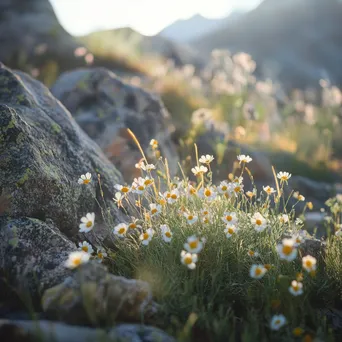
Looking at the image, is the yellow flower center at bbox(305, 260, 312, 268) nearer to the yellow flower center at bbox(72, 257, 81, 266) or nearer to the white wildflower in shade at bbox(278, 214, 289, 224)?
the white wildflower in shade at bbox(278, 214, 289, 224)

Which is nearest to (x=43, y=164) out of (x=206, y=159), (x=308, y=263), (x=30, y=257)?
(x=30, y=257)

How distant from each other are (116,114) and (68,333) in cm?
399

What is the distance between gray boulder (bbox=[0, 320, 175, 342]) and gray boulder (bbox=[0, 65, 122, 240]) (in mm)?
960

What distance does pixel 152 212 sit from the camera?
255 cm

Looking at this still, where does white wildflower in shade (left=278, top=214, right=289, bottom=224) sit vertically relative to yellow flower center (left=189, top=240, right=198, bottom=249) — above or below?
below

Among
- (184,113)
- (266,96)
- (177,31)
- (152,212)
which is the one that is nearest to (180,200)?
(152,212)

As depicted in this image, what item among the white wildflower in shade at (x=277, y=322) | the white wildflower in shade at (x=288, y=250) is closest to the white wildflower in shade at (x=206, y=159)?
the white wildflower in shade at (x=288, y=250)

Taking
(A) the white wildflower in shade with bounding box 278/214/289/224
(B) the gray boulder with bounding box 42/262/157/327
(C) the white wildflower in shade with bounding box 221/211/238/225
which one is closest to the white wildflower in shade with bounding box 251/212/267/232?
(C) the white wildflower in shade with bounding box 221/211/238/225

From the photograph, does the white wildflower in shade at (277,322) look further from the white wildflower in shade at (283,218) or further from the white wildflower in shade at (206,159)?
the white wildflower in shade at (206,159)

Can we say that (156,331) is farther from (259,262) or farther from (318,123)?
(318,123)

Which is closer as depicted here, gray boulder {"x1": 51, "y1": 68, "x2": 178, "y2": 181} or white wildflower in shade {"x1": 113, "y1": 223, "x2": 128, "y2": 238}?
white wildflower in shade {"x1": 113, "y1": 223, "x2": 128, "y2": 238}

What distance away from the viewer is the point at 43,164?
257 cm

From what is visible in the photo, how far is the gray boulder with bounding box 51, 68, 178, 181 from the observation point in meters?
4.89

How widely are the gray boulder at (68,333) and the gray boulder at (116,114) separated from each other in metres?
3.05
